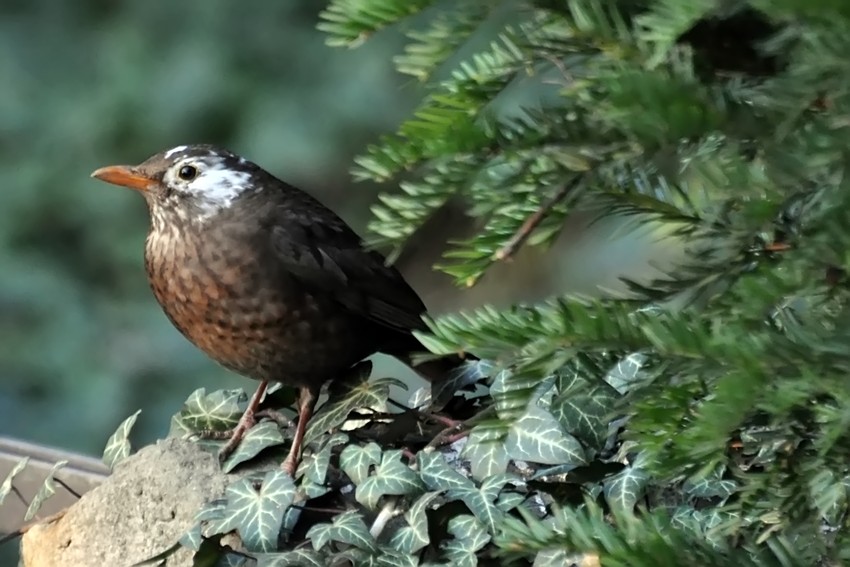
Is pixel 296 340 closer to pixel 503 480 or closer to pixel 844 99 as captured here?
pixel 503 480

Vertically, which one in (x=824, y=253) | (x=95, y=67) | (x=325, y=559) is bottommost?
(x=325, y=559)

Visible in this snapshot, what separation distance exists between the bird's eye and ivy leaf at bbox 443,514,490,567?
0.61 meters

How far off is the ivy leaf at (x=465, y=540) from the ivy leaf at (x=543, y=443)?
0.08 metres

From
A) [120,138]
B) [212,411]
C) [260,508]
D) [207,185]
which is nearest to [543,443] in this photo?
[260,508]

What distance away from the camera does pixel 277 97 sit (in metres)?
2.39

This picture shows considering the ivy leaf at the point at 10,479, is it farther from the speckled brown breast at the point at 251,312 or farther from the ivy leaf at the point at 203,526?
the ivy leaf at the point at 203,526

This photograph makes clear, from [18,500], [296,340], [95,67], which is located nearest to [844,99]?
[296,340]

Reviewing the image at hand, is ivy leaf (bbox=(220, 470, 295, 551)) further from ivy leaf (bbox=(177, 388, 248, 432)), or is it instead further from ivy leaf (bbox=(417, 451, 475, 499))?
ivy leaf (bbox=(177, 388, 248, 432))

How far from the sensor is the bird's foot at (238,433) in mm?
1098

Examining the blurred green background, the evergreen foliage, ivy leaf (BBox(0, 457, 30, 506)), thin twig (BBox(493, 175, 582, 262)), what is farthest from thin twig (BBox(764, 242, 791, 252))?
the blurred green background

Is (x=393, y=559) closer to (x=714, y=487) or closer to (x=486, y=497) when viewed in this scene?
(x=486, y=497)

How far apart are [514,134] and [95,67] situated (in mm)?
2202

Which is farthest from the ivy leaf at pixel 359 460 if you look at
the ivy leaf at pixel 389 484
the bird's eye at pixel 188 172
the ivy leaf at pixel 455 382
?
the bird's eye at pixel 188 172

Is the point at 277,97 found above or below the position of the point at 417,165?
below
